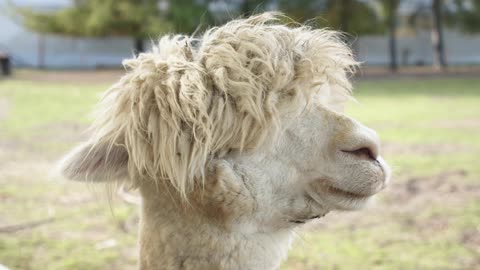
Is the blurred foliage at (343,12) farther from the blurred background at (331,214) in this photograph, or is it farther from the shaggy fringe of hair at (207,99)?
the shaggy fringe of hair at (207,99)

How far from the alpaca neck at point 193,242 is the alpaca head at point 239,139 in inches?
1.3

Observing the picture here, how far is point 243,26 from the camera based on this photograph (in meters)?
1.97

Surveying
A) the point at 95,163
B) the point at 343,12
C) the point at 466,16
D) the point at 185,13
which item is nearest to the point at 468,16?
the point at 466,16

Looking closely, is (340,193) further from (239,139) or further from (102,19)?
(102,19)

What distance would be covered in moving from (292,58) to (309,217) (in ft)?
1.69

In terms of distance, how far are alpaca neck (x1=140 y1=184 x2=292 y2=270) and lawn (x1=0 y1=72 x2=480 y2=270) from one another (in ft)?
0.74

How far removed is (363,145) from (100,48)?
1369 inches

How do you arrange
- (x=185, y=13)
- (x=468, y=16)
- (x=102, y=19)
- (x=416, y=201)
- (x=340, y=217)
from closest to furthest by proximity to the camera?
(x=340, y=217), (x=416, y=201), (x=185, y=13), (x=102, y=19), (x=468, y=16)

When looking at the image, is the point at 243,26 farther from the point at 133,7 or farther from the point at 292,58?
the point at 133,7

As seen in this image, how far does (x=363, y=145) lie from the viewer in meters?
1.78

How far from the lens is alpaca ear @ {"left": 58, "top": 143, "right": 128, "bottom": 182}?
1838 mm

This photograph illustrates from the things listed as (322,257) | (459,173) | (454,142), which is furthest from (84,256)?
(454,142)

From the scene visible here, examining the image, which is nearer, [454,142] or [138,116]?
[138,116]

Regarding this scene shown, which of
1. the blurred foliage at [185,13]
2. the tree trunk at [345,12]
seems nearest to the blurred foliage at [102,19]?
the blurred foliage at [185,13]
